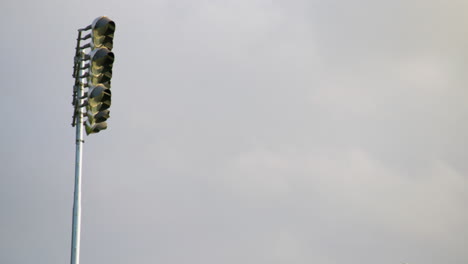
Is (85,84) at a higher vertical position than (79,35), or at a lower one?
lower

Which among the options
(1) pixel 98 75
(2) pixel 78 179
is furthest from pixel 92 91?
(2) pixel 78 179

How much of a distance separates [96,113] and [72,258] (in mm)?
2874

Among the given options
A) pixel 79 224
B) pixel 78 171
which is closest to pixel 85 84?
pixel 78 171

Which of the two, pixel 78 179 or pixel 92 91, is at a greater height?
pixel 92 91

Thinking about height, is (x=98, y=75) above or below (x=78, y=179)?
above

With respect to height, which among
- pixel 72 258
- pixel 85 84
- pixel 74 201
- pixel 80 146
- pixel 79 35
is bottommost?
pixel 72 258

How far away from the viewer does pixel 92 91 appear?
13414mm

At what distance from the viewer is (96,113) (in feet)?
44.7

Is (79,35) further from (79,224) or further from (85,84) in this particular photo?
(79,224)

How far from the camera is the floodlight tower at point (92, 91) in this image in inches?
529

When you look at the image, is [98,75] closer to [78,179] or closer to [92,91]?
[92,91]

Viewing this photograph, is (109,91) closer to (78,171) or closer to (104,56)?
(104,56)

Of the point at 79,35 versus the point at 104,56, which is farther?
the point at 79,35

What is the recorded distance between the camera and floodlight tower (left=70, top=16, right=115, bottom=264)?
529 inches
